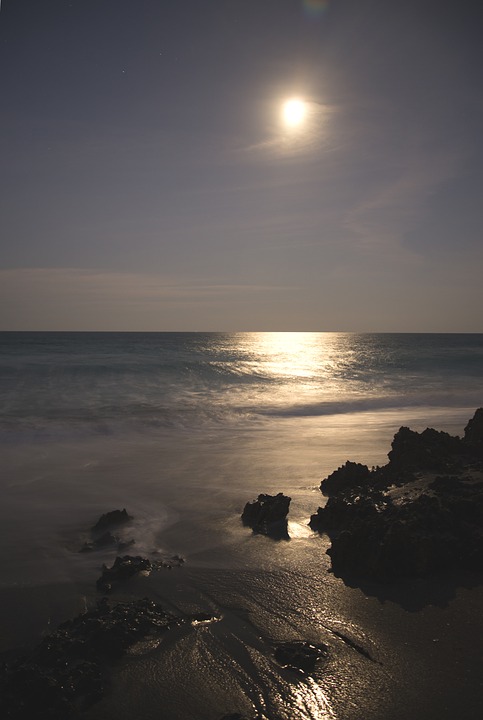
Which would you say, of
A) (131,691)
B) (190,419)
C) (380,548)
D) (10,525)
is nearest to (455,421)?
(190,419)

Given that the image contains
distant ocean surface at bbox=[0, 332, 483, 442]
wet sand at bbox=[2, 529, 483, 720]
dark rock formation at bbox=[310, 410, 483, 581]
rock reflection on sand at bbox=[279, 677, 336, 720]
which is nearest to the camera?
rock reflection on sand at bbox=[279, 677, 336, 720]

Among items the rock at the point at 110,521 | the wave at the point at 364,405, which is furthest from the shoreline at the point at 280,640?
the wave at the point at 364,405

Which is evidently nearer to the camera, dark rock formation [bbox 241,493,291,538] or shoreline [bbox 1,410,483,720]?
shoreline [bbox 1,410,483,720]

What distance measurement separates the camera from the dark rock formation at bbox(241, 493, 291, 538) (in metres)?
6.33

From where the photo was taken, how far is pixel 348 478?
7.49 meters

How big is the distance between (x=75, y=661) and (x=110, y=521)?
Answer: 3.12 m

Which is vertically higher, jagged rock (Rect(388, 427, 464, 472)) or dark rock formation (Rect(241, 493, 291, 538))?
jagged rock (Rect(388, 427, 464, 472))

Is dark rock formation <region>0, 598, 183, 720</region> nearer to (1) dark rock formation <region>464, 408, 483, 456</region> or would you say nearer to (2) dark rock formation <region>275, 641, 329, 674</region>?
(2) dark rock formation <region>275, 641, 329, 674</region>

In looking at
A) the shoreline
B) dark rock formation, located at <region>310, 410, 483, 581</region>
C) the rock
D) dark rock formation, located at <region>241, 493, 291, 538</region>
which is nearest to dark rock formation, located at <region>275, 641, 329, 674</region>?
the shoreline

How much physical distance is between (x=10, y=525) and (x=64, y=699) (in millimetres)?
3973

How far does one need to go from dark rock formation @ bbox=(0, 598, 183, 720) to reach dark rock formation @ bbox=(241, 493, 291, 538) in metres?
2.20

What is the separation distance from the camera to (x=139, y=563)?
17.2 ft

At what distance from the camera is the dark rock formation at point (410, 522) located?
4.89 meters

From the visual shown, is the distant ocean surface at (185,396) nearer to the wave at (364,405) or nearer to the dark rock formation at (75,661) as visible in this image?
the wave at (364,405)
